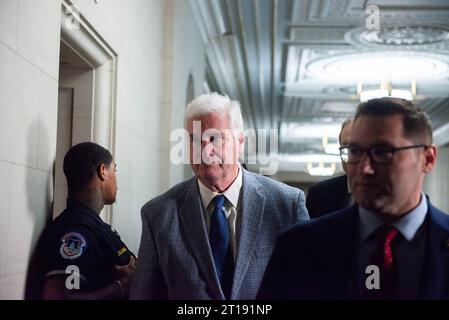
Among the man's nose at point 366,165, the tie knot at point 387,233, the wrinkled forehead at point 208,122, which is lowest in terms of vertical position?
the tie knot at point 387,233

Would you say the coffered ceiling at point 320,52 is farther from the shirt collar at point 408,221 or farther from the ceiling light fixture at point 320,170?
the ceiling light fixture at point 320,170

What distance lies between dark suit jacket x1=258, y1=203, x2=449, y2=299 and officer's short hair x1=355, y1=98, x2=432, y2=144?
14 cm

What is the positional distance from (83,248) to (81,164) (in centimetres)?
27

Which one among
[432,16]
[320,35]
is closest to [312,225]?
[432,16]

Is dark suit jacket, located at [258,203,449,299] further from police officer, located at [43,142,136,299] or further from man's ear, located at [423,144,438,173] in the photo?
police officer, located at [43,142,136,299]

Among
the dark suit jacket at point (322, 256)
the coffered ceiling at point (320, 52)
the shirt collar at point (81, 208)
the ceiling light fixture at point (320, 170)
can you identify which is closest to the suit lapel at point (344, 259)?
the dark suit jacket at point (322, 256)

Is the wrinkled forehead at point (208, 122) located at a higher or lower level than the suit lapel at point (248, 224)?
higher

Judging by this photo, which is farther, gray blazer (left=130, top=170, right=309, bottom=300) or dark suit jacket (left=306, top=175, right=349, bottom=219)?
dark suit jacket (left=306, top=175, right=349, bottom=219)

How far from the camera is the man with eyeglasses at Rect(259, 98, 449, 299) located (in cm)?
121

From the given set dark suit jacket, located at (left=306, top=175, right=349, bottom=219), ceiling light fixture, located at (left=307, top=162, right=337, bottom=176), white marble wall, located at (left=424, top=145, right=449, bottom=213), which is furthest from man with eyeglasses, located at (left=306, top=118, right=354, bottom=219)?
ceiling light fixture, located at (left=307, top=162, right=337, bottom=176)

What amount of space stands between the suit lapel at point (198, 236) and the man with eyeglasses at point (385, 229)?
16.0 inches

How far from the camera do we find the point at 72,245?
6.62ft

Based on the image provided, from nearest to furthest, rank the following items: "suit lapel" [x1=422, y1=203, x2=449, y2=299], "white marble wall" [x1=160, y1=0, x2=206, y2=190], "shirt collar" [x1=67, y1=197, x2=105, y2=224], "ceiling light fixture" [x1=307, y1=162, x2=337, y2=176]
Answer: "suit lapel" [x1=422, y1=203, x2=449, y2=299] < "shirt collar" [x1=67, y1=197, x2=105, y2=224] < "white marble wall" [x1=160, y1=0, x2=206, y2=190] < "ceiling light fixture" [x1=307, y1=162, x2=337, y2=176]

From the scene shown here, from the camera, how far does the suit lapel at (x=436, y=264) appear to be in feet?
3.92
